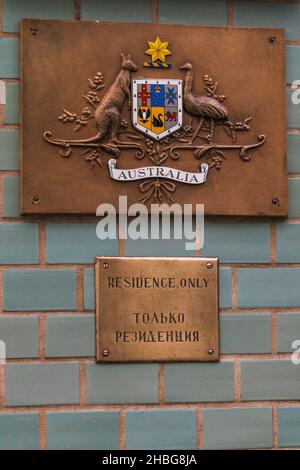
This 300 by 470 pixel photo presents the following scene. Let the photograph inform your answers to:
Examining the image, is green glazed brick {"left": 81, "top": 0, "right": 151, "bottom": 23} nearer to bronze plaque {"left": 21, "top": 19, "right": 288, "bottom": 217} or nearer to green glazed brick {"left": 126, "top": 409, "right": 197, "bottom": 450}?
bronze plaque {"left": 21, "top": 19, "right": 288, "bottom": 217}

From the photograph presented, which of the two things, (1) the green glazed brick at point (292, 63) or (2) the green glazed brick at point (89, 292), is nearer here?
(2) the green glazed brick at point (89, 292)

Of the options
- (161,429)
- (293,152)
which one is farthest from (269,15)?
(161,429)

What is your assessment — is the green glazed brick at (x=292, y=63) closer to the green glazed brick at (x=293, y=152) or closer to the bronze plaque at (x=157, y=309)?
the green glazed brick at (x=293, y=152)

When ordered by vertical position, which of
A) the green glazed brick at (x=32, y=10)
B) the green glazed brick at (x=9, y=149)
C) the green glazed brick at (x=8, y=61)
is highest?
the green glazed brick at (x=32, y=10)

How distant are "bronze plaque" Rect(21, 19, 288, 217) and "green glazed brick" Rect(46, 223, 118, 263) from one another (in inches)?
2.2

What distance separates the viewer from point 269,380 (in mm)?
2486

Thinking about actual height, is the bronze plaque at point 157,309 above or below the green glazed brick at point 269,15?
below

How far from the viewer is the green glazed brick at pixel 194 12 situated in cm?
253

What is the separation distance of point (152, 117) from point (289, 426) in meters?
0.96

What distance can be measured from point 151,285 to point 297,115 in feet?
2.14

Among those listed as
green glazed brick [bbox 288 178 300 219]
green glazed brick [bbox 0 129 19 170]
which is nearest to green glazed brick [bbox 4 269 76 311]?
green glazed brick [bbox 0 129 19 170]

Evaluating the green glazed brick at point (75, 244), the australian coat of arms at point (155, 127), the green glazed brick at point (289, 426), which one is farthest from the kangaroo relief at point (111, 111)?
the green glazed brick at point (289, 426)

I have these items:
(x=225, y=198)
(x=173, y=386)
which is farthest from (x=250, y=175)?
(x=173, y=386)

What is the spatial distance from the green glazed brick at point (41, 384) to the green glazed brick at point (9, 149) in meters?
0.55
